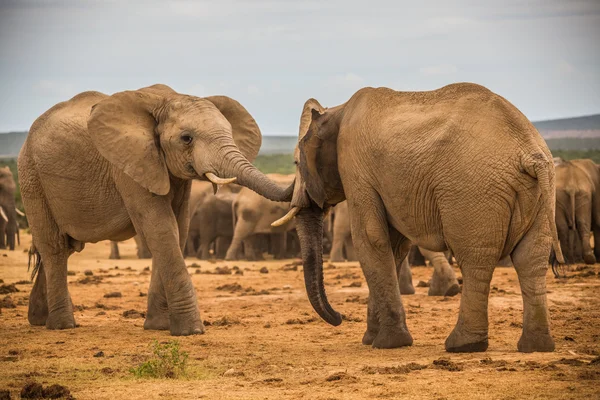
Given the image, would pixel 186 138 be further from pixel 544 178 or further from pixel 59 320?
pixel 544 178

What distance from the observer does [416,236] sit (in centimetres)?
995

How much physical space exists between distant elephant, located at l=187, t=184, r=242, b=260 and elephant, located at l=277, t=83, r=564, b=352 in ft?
55.0

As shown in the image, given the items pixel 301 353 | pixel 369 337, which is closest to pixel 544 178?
pixel 369 337

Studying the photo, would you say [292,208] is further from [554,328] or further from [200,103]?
[554,328]

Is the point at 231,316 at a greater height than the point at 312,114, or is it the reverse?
the point at 312,114

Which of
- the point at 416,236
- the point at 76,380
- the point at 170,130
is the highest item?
the point at 170,130

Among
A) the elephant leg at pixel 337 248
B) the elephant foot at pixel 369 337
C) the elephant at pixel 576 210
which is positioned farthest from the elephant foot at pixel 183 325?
the elephant leg at pixel 337 248

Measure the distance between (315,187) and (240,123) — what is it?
233 centimetres

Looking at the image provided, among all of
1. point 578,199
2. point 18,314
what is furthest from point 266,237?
point 18,314

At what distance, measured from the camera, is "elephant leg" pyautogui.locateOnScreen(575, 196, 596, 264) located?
70.4ft

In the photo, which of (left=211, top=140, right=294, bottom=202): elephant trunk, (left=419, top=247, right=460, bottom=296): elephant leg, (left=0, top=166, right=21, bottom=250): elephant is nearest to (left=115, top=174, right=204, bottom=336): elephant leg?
(left=211, top=140, right=294, bottom=202): elephant trunk

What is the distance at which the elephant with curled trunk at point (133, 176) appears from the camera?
11.5m

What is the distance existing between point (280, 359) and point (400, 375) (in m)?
1.60

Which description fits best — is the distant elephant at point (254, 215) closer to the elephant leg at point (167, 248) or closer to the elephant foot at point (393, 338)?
the elephant leg at point (167, 248)
